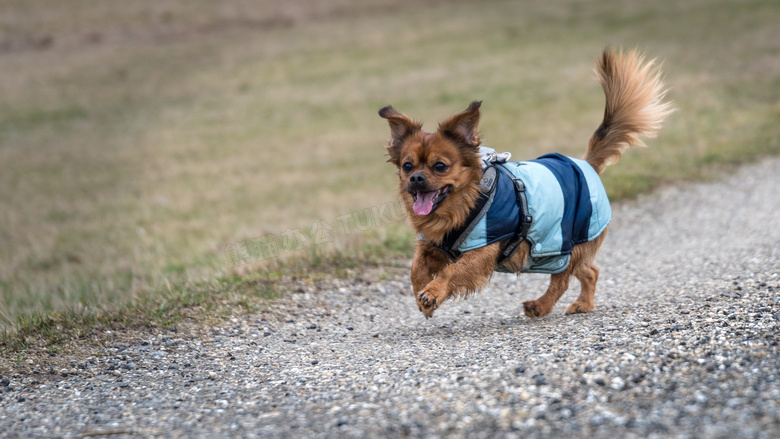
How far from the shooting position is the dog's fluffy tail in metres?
6.47

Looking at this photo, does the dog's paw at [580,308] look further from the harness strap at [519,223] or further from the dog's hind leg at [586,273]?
the harness strap at [519,223]

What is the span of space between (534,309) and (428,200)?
131cm

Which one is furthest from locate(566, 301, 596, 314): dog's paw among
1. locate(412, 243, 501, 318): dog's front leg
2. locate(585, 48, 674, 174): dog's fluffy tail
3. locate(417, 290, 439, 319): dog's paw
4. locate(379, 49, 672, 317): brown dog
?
locate(417, 290, 439, 319): dog's paw

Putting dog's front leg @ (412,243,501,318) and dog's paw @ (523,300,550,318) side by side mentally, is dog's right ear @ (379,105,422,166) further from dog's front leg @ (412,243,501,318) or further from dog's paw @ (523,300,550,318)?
dog's paw @ (523,300,550,318)

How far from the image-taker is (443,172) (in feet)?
17.9

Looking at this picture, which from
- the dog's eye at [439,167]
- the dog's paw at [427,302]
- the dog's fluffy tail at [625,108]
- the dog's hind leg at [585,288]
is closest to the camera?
the dog's paw at [427,302]

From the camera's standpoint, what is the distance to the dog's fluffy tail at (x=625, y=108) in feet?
21.2

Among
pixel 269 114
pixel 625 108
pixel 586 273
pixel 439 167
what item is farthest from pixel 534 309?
pixel 269 114

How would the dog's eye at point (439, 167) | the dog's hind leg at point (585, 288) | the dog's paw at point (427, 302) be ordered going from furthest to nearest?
the dog's hind leg at point (585, 288) → the dog's eye at point (439, 167) → the dog's paw at point (427, 302)

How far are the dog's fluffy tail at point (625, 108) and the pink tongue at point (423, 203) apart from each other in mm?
1826

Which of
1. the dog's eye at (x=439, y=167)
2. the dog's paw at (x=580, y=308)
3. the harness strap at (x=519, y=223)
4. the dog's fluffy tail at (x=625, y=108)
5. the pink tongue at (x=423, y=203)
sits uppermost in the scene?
the dog's fluffy tail at (x=625, y=108)

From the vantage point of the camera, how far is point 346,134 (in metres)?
20.4

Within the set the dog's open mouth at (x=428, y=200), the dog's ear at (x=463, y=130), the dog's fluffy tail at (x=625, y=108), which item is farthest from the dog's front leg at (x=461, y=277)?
the dog's fluffy tail at (x=625, y=108)

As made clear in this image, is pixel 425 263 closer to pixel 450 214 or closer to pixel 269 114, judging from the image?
pixel 450 214
